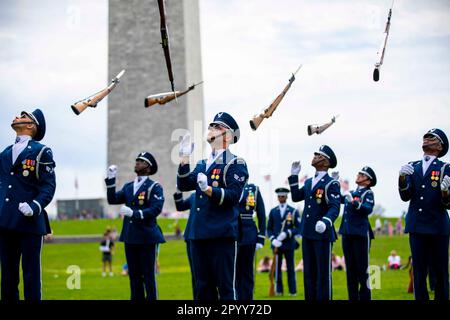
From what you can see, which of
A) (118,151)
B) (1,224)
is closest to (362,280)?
(1,224)

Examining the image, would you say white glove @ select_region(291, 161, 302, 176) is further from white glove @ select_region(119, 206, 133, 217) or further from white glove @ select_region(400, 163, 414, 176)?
white glove @ select_region(119, 206, 133, 217)

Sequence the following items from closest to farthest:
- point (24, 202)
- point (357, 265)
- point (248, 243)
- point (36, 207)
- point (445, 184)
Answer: point (36, 207), point (24, 202), point (445, 184), point (357, 265), point (248, 243)

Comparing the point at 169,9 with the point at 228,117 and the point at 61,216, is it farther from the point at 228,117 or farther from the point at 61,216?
the point at 228,117

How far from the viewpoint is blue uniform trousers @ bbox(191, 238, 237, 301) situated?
11.8m

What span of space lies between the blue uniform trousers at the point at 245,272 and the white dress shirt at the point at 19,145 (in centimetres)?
596

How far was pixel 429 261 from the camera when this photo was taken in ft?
45.6

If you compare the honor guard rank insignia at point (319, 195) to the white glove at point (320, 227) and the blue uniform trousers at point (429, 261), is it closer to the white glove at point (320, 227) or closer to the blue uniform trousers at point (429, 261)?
the white glove at point (320, 227)

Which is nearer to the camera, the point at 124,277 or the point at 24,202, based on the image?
the point at 24,202

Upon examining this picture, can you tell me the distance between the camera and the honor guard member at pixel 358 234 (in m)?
16.8

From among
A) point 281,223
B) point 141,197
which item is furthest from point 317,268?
point 281,223

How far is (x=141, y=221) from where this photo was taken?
15.8 meters

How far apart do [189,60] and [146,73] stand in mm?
3461

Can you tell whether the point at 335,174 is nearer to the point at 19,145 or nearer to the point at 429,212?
the point at 429,212

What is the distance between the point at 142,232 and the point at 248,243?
289cm
